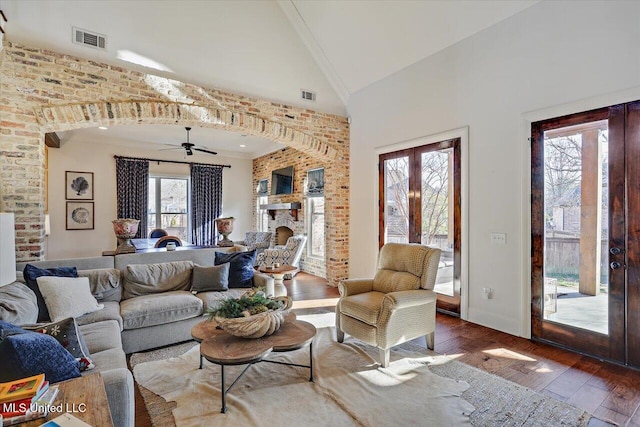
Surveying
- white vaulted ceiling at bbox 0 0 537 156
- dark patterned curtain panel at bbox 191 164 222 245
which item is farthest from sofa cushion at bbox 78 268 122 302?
dark patterned curtain panel at bbox 191 164 222 245

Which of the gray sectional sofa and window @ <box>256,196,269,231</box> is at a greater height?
window @ <box>256,196,269,231</box>

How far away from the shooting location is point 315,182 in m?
6.64

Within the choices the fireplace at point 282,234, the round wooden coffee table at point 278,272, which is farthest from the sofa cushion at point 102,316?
the fireplace at point 282,234

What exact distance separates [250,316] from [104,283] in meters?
1.92

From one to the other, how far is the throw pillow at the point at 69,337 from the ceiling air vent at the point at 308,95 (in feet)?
14.3

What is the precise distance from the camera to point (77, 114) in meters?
3.49

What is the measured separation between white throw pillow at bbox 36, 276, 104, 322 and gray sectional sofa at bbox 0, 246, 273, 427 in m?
0.08

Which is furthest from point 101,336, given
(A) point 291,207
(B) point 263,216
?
(B) point 263,216

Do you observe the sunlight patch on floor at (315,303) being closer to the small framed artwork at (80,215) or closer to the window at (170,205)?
the window at (170,205)

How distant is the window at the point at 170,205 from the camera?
8.05 metres

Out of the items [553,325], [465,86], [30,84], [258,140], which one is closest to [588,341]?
[553,325]

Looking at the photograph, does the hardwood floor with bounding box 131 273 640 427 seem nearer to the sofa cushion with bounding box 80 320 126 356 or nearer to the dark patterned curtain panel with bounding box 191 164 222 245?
the sofa cushion with bounding box 80 320 126 356

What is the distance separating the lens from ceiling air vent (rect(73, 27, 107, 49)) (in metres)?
3.46

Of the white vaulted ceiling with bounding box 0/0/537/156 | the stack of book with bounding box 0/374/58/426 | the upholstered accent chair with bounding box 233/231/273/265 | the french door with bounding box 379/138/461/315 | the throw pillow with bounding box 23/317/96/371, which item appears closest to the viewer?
the stack of book with bounding box 0/374/58/426
